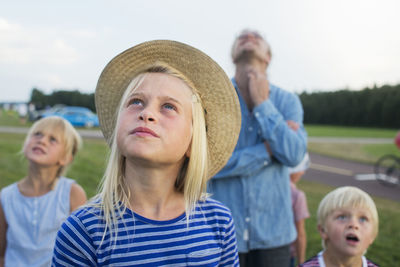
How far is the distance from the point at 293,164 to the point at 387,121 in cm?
4044

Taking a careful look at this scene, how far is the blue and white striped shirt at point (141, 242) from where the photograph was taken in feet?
4.12

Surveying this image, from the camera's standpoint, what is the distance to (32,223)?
96.0 inches

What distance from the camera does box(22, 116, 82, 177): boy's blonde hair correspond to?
8.99ft

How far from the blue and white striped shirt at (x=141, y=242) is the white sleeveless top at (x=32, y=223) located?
1291 mm

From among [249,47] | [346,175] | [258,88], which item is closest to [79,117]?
[346,175]

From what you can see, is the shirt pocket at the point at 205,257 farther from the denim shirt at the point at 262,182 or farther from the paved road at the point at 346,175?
Answer: the paved road at the point at 346,175

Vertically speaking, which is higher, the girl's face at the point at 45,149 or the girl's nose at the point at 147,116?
the girl's nose at the point at 147,116

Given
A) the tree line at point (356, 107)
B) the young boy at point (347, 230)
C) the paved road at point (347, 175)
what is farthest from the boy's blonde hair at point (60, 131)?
the tree line at point (356, 107)

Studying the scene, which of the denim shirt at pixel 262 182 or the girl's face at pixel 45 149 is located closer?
the denim shirt at pixel 262 182

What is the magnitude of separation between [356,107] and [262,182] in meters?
42.8

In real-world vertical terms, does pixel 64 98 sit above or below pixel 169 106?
above

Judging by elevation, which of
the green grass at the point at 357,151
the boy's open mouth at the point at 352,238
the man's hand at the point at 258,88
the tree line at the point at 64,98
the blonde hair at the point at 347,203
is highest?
the tree line at the point at 64,98

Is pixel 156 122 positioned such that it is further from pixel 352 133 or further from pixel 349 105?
pixel 349 105

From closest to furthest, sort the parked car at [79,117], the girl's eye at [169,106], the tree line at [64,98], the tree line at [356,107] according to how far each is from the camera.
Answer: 1. the girl's eye at [169,106]
2. the parked car at [79,117]
3. the tree line at [356,107]
4. the tree line at [64,98]
